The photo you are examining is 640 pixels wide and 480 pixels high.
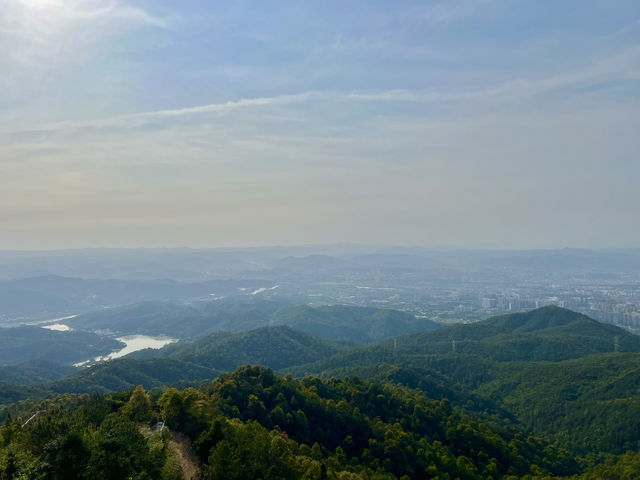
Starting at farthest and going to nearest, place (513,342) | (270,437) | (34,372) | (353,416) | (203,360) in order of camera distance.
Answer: (34,372), (203,360), (513,342), (353,416), (270,437)

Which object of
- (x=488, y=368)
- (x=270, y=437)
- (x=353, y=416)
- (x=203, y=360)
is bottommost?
(x=203, y=360)

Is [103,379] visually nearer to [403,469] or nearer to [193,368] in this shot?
[193,368]

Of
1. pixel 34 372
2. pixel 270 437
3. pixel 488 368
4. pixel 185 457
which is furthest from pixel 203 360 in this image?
pixel 185 457

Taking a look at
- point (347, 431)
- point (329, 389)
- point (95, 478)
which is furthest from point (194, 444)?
point (329, 389)

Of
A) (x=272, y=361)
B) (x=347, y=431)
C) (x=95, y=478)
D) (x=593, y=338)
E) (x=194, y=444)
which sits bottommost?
(x=272, y=361)

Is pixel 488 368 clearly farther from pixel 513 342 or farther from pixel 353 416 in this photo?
pixel 353 416

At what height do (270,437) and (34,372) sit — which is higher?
(270,437)

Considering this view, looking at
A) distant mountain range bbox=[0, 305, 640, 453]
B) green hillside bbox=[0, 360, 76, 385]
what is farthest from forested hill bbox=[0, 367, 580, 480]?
green hillside bbox=[0, 360, 76, 385]

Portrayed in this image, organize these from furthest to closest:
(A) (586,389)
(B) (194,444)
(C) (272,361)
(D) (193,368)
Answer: (C) (272,361)
(D) (193,368)
(A) (586,389)
(B) (194,444)

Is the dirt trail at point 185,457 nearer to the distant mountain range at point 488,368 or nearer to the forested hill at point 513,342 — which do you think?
the distant mountain range at point 488,368
